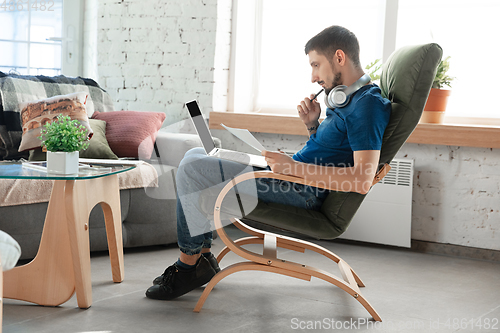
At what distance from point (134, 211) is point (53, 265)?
2.55ft

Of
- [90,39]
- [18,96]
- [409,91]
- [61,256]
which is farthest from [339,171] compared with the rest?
[90,39]

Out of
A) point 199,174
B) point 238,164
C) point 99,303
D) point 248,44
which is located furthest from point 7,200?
point 248,44

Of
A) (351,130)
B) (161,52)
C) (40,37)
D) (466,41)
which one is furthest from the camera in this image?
(40,37)

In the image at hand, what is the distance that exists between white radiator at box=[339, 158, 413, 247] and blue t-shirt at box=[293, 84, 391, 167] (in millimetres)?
1081

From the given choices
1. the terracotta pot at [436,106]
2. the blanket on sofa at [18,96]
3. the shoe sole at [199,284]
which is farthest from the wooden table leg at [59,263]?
the terracotta pot at [436,106]

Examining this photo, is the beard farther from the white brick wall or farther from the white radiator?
the white brick wall

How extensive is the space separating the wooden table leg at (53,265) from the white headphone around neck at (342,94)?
1044 mm

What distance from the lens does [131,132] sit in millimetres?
2992

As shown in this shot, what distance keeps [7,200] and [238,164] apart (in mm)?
1095

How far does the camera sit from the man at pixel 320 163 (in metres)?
1.75

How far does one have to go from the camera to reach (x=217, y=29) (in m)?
3.43

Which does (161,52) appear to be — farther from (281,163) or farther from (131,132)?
(281,163)

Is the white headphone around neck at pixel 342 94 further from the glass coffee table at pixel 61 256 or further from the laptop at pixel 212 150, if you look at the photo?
the glass coffee table at pixel 61 256

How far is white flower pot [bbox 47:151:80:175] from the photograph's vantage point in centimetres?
181
